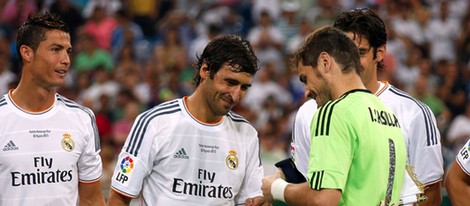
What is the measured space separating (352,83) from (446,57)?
10.9 m

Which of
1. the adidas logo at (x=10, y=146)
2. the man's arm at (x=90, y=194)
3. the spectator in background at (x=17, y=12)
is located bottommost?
the man's arm at (x=90, y=194)

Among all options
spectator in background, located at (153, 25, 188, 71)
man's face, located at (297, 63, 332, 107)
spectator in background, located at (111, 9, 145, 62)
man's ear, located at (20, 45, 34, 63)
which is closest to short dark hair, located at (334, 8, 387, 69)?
man's face, located at (297, 63, 332, 107)

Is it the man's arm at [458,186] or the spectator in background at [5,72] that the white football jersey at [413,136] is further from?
the spectator in background at [5,72]

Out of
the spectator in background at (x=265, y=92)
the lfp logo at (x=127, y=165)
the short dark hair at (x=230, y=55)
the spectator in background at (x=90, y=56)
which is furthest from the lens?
the spectator in background at (x=90, y=56)

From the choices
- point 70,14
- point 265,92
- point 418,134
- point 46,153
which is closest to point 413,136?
point 418,134

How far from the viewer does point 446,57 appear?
16.2 metres

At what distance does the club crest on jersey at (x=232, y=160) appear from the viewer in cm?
704

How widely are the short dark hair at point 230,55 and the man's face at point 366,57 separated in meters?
0.71

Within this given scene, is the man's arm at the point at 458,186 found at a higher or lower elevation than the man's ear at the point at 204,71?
lower

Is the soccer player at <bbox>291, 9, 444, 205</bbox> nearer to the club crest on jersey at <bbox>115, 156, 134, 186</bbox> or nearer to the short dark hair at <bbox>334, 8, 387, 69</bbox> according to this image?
the short dark hair at <bbox>334, 8, 387, 69</bbox>

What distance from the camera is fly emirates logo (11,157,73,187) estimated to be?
6785 millimetres

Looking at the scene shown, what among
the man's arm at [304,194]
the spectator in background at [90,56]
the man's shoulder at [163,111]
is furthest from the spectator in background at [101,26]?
the man's arm at [304,194]

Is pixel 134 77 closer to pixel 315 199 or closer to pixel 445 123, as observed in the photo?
pixel 445 123

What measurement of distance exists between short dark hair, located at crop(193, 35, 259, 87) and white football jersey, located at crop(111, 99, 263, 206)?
358 mm
